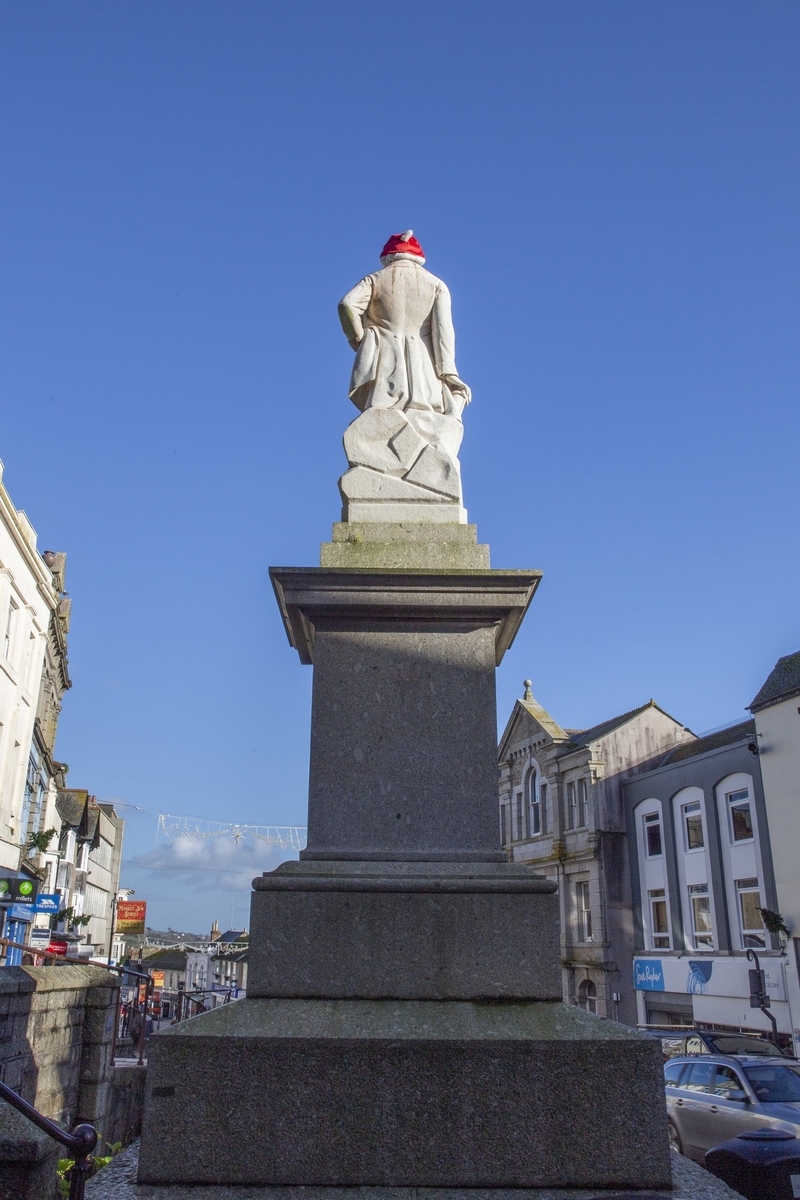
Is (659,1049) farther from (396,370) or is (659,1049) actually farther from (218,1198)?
(396,370)

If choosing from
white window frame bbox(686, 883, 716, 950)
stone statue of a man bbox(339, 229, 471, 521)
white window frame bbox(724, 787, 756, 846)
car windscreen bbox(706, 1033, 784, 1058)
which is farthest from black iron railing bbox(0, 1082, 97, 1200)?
white window frame bbox(686, 883, 716, 950)

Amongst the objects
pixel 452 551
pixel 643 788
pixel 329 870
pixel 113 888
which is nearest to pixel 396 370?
pixel 452 551

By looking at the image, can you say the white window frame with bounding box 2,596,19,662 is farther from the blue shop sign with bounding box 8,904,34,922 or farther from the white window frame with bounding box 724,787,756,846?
the white window frame with bounding box 724,787,756,846

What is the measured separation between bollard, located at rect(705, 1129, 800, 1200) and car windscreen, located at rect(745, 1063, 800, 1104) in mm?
6202

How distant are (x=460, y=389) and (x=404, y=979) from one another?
401cm

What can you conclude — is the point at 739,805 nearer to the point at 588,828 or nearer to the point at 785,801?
the point at 785,801

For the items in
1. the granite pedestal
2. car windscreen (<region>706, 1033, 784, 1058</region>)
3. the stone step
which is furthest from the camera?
car windscreen (<region>706, 1033, 784, 1058</region>)

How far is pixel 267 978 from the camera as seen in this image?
4.61m

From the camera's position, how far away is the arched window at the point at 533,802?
144ft

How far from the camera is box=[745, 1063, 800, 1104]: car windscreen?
41.5 feet

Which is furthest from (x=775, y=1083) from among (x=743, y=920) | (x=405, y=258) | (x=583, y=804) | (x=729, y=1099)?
(x=583, y=804)

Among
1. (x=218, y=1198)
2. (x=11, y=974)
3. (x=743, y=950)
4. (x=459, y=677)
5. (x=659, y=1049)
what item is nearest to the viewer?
(x=218, y=1198)

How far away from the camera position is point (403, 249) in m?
7.07

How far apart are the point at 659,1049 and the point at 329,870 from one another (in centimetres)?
178
